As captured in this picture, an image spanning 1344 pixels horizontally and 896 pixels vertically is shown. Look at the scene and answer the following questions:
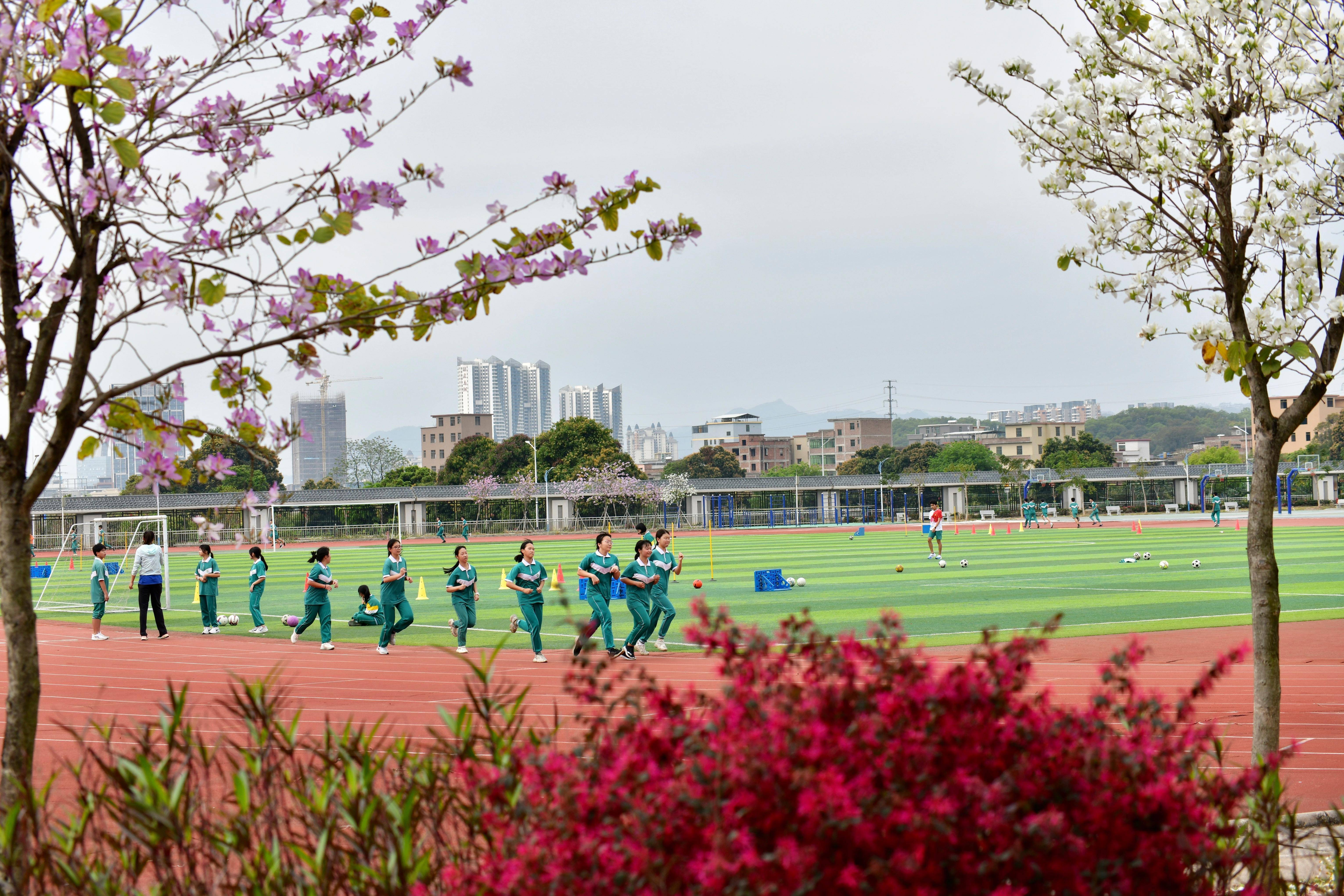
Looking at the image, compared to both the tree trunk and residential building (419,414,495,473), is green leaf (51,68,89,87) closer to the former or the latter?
the tree trunk

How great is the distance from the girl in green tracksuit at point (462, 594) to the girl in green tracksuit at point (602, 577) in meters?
1.73

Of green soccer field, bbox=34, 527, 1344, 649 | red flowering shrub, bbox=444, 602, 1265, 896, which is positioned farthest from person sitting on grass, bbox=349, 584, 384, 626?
red flowering shrub, bbox=444, 602, 1265, 896

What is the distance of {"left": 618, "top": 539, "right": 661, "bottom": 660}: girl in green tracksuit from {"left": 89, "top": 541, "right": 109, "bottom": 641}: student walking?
1038 cm

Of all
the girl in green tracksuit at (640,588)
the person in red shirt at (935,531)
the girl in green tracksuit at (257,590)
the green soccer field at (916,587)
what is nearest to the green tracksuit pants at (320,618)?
the green soccer field at (916,587)

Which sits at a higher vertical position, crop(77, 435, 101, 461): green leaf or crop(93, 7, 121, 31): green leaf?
crop(93, 7, 121, 31): green leaf

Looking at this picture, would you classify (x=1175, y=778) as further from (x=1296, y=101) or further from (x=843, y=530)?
(x=843, y=530)

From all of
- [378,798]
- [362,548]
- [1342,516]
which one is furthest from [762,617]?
Answer: [1342,516]

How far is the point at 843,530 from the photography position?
66.2m

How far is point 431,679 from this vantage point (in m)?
13.5

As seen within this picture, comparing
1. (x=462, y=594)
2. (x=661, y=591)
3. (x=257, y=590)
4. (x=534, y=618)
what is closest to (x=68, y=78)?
(x=534, y=618)

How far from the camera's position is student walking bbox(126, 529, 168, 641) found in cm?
1855

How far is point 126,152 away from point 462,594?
492 inches

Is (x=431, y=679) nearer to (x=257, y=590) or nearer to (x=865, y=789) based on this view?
(x=257, y=590)

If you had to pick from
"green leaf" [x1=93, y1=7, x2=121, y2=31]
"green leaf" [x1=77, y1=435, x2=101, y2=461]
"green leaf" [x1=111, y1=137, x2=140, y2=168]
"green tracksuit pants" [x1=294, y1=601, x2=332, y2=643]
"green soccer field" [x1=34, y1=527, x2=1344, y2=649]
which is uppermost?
"green leaf" [x1=93, y1=7, x2=121, y2=31]
